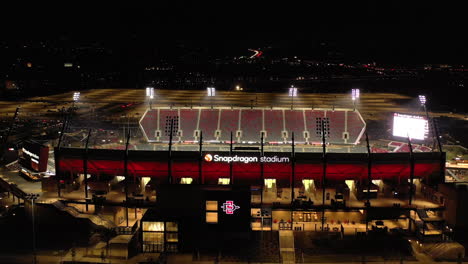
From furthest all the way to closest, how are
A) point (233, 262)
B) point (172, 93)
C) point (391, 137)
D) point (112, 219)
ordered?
point (172, 93) < point (391, 137) < point (112, 219) < point (233, 262)

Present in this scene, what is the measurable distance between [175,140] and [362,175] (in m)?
23.8

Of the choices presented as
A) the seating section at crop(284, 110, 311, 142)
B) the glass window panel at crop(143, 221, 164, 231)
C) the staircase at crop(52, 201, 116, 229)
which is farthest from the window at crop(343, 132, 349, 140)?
the staircase at crop(52, 201, 116, 229)

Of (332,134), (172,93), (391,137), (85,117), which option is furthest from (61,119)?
(391,137)

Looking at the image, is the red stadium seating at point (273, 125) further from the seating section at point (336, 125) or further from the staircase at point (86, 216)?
the staircase at point (86, 216)

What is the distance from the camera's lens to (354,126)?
5481 centimetres

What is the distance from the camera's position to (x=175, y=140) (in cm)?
5359

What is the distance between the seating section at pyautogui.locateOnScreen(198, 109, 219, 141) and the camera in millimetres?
54188

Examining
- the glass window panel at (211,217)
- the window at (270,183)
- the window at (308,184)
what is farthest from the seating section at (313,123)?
→ the glass window panel at (211,217)

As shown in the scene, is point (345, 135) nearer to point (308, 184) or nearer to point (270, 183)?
point (308, 184)

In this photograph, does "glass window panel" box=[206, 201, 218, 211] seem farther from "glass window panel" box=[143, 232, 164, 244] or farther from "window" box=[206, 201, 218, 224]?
"glass window panel" box=[143, 232, 164, 244]

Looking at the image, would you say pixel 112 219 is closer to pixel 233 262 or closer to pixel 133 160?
pixel 133 160

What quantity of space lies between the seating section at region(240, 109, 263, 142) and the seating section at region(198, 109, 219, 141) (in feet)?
12.2

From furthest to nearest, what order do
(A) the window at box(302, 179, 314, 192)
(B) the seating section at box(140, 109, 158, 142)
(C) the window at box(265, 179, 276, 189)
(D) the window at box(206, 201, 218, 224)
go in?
1. (B) the seating section at box(140, 109, 158, 142)
2. (C) the window at box(265, 179, 276, 189)
3. (A) the window at box(302, 179, 314, 192)
4. (D) the window at box(206, 201, 218, 224)

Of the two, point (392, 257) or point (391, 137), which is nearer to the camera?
point (392, 257)
